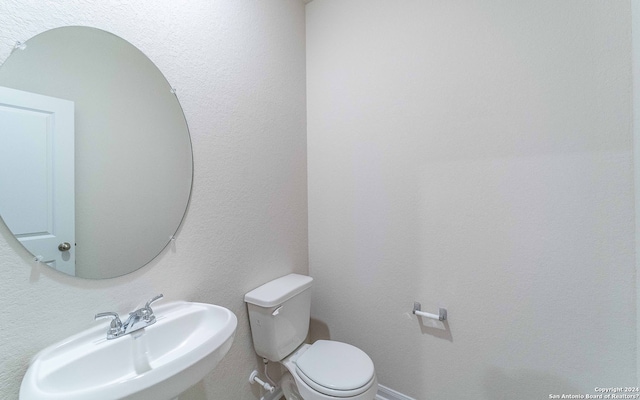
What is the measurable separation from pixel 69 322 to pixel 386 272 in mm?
1403

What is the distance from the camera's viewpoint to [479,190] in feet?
4.08

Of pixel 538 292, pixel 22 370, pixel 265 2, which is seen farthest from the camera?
pixel 265 2

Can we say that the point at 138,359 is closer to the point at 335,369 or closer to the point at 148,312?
the point at 148,312

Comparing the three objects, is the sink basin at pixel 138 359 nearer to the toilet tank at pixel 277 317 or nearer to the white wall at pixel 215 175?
the white wall at pixel 215 175

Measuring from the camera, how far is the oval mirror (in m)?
0.75

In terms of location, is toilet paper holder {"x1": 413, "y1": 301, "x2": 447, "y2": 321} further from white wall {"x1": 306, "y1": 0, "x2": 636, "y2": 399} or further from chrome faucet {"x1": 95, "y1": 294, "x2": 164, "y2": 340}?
chrome faucet {"x1": 95, "y1": 294, "x2": 164, "y2": 340}

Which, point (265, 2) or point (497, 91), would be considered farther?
point (265, 2)

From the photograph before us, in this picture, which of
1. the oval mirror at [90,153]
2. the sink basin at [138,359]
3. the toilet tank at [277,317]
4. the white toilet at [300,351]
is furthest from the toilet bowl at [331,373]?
the oval mirror at [90,153]

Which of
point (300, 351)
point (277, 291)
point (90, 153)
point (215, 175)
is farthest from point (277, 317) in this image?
point (90, 153)

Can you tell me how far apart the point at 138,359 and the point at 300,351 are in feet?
2.74

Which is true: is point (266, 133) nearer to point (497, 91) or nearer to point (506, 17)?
point (497, 91)

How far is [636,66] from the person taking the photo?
95 centimetres

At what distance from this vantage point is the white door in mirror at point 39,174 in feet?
2.39

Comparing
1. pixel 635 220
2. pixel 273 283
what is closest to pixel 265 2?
pixel 273 283
